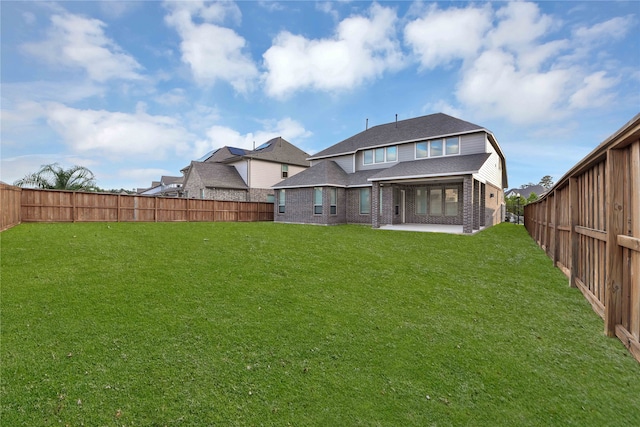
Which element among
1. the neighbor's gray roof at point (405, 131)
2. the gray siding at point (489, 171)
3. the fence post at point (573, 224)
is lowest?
the fence post at point (573, 224)

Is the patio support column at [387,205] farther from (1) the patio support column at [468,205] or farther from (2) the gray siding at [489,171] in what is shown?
(2) the gray siding at [489,171]

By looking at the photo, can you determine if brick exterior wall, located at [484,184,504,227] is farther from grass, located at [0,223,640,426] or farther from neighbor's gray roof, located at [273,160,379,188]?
grass, located at [0,223,640,426]

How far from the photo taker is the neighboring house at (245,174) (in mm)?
25641

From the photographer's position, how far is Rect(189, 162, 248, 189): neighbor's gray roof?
2542 cm

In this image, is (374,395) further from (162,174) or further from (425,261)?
(162,174)

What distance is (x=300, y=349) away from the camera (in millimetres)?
3248

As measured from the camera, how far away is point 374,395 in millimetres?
2551

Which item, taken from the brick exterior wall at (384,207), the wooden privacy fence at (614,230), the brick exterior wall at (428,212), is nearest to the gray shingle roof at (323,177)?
the brick exterior wall at (384,207)

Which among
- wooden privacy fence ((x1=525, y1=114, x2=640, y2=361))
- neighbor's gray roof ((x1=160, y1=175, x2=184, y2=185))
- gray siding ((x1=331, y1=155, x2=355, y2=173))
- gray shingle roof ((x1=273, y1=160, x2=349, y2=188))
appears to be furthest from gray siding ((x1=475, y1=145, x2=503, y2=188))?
neighbor's gray roof ((x1=160, y1=175, x2=184, y2=185))

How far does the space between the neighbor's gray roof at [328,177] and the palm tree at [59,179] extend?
1545cm

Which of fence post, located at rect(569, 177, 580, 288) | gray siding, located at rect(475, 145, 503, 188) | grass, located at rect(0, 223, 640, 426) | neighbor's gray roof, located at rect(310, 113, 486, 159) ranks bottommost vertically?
grass, located at rect(0, 223, 640, 426)

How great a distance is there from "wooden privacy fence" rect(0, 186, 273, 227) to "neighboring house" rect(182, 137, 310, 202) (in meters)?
4.57

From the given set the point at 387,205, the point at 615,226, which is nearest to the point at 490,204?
the point at 387,205

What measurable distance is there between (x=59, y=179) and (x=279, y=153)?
17.7m
